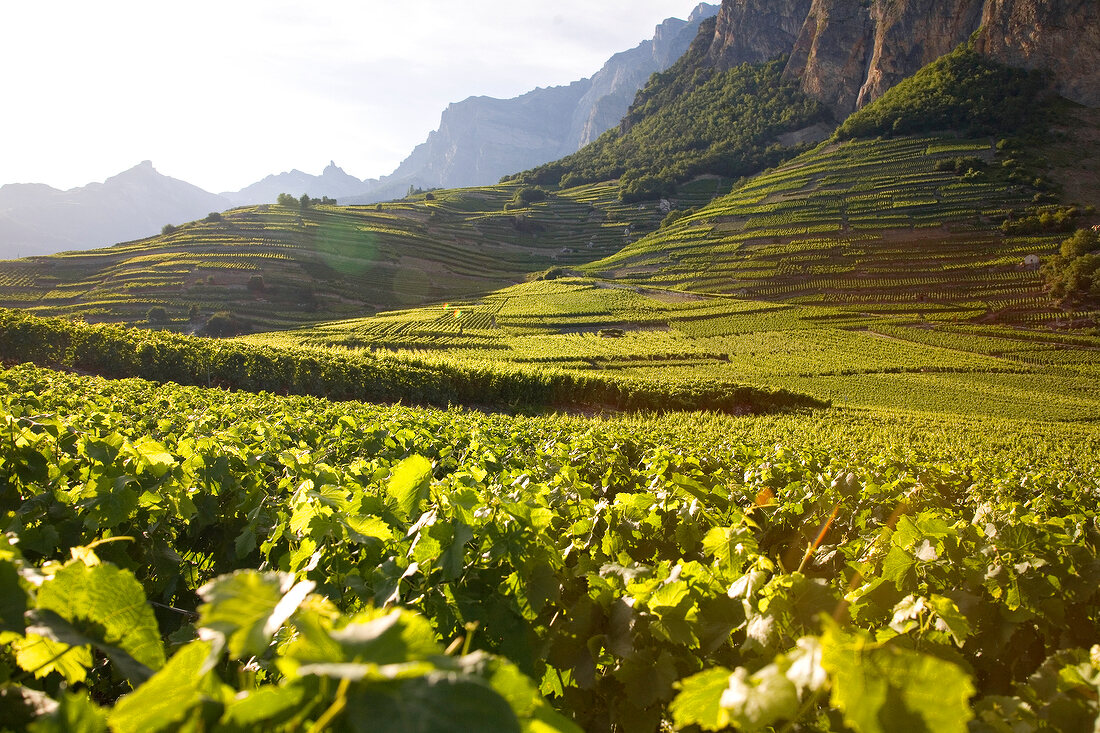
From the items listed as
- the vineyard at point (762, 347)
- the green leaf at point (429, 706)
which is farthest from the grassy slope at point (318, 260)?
the green leaf at point (429, 706)

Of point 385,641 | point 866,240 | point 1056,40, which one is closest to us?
point 385,641

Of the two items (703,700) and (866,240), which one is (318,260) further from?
(703,700)

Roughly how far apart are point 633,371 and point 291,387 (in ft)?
71.6

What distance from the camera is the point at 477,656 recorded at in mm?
791

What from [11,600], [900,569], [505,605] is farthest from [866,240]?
[11,600]

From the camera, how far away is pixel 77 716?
3.08 feet

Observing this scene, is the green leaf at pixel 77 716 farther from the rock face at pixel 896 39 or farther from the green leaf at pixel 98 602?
the rock face at pixel 896 39

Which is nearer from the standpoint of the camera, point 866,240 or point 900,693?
point 900,693

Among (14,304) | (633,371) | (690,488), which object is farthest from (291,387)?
(14,304)

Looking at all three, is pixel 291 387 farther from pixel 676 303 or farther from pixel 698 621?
pixel 676 303

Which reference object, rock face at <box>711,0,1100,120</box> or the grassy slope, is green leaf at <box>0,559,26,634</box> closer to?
the grassy slope

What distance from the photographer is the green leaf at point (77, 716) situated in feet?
2.97

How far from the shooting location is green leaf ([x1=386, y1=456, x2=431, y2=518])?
7.19ft

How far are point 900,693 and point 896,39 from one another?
14447cm
